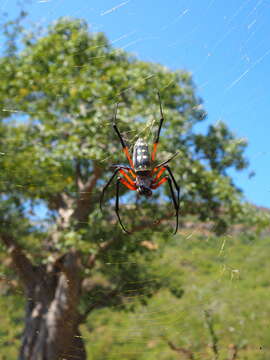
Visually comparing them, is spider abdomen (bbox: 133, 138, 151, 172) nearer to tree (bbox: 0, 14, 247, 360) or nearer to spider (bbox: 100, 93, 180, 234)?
spider (bbox: 100, 93, 180, 234)

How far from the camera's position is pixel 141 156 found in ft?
7.41

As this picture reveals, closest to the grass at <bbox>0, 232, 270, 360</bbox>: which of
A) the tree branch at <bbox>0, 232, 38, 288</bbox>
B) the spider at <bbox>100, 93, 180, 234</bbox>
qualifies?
the tree branch at <bbox>0, 232, 38, 288</bbox>

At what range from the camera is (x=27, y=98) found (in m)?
3.54

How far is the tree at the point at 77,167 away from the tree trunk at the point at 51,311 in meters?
0.02

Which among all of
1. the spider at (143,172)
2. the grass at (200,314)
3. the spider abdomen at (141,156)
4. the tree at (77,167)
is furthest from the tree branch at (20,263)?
the spider abdomen at (141,156)

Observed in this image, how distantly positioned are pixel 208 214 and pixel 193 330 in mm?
1529

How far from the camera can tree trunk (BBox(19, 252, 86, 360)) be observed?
12.2 ft

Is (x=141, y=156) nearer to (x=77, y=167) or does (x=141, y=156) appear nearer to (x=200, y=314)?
(x=200, y=314)

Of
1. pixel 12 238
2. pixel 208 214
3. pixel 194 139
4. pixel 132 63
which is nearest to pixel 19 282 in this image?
pixel 12 238

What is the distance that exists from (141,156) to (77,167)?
2693mm

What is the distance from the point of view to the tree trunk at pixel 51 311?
3730mm

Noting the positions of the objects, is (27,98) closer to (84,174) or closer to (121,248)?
(84,174)

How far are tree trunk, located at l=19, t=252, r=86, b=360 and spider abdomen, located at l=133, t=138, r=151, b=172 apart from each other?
1.83 metres

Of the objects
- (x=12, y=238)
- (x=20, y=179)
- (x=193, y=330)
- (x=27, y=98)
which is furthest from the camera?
(x=193, y=330)
